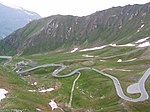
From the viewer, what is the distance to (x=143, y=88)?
155125 mm

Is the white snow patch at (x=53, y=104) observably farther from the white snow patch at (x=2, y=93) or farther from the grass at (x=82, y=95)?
the white snow patch at (x=2, y=93)

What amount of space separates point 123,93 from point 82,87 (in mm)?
30924

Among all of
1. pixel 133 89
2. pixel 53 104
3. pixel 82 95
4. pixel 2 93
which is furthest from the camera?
pixel 82 95

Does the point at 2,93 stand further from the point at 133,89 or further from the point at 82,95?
the point at 133,89

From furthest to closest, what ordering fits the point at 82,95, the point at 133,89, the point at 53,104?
the point at 82,95, the point at 133,89, the point at 53,104

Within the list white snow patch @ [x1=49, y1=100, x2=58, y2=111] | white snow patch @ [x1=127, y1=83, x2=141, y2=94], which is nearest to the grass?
white snow patch @ [x1=49, y1=100, x2=58, y2=111]

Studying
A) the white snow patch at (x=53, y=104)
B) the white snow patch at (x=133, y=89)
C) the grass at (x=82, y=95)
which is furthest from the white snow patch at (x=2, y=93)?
the white snow patch at (x=133, y=89)

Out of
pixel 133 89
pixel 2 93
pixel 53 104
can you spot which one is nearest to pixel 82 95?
pixel 53 104

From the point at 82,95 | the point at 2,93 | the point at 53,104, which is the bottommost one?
the point at 53,104

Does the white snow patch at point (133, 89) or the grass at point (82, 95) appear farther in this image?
the white snow patch at point (133, 89)

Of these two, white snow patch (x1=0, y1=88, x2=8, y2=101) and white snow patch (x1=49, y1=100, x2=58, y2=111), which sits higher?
white snow patch (x1=0, y1=88, x2=8, y2=101)

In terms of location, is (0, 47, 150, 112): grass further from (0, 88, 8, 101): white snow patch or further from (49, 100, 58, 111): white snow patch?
(0, 88, 8, 101): white snow patch

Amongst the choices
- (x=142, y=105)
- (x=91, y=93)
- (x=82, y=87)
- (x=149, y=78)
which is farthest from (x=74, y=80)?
(x=142, y=105)

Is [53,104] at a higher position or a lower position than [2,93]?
lower
